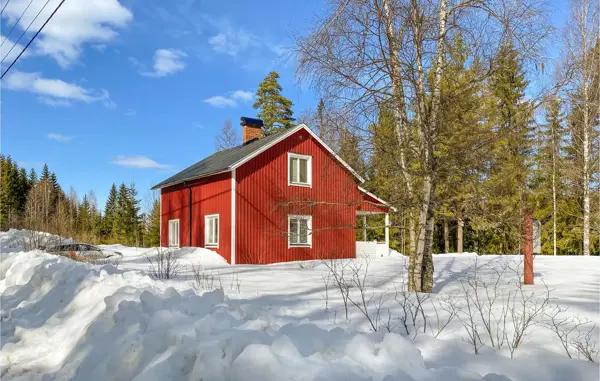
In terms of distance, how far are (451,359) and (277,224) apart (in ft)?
44.6

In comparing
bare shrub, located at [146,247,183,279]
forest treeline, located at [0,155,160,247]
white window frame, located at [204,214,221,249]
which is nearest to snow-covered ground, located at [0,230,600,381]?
bare shrub, located at [146,247,183,279]

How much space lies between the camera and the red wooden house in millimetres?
15906

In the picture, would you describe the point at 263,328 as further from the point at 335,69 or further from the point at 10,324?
the point at 335,69

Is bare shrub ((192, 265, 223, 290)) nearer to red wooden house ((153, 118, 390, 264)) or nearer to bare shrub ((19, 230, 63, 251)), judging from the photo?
red wooden house ((153, 118, 390, 264))

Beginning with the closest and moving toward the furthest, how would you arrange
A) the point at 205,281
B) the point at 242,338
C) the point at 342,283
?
the point at 242,338
the point at 342,283
the point at 205,281

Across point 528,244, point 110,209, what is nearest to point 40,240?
point 528,244

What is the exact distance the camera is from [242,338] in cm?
308

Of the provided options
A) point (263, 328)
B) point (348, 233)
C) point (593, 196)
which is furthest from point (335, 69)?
point (593, 196)

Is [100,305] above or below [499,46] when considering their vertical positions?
below

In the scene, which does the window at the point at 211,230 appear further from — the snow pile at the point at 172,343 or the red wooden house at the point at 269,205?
the snow pile at the point at 172,343

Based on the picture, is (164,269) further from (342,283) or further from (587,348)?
(587,348)

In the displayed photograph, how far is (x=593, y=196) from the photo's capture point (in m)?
20.1

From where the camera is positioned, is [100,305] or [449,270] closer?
[100,305]

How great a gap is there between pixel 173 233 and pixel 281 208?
6261 millimetres
